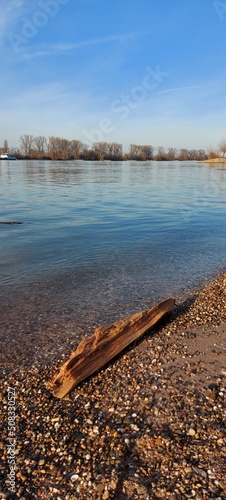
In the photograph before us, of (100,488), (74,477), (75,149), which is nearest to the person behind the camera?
(100,488)

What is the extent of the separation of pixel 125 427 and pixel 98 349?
1.42m

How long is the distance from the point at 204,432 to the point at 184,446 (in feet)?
1.14

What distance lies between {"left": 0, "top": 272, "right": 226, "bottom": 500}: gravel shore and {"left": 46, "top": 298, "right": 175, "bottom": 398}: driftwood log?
0.14m

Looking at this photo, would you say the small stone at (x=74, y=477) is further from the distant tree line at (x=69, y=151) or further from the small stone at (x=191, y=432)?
the distant tree line at (x=69, y=151)

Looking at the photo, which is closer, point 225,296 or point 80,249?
point 225,296

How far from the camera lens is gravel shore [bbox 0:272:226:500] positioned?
322 centimetres

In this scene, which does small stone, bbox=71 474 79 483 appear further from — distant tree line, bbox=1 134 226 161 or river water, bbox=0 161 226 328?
distant tree line, bbox=1 134 226 161

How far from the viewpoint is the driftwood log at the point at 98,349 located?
468 cm

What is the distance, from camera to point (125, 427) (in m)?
3.92

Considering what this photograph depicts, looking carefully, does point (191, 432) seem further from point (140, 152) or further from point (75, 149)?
point (140, 152)

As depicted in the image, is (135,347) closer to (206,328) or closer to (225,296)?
(206,328)

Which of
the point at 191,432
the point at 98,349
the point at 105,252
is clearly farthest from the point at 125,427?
the point at 105,252

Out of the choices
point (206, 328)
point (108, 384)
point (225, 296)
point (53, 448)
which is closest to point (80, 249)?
point (225, 296)

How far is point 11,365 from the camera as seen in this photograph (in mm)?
5457
